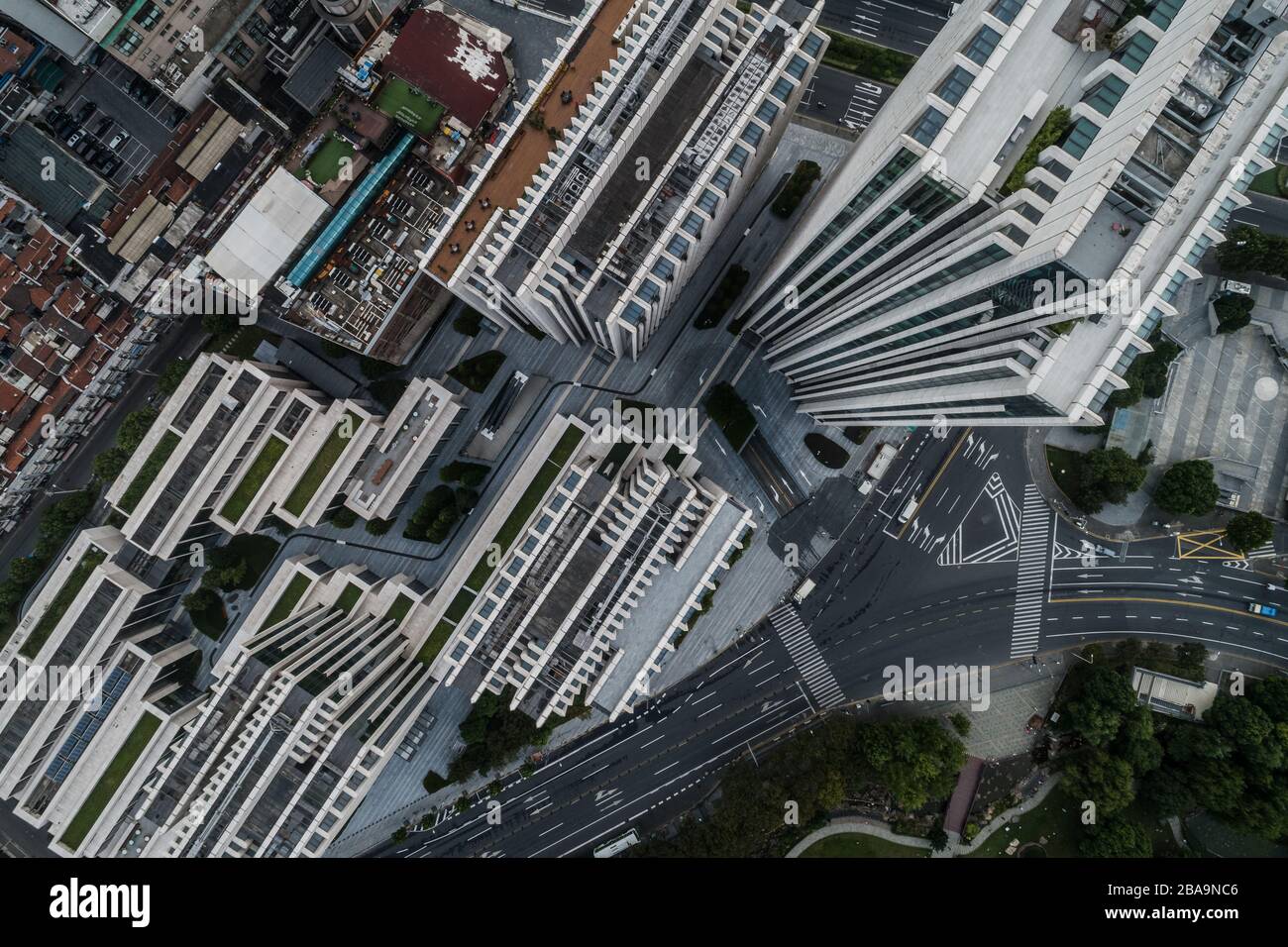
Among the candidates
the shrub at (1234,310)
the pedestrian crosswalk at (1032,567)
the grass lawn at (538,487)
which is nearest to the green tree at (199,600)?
the grass lawn at (538,487)

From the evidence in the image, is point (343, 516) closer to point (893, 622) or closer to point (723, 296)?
point (723, 296)

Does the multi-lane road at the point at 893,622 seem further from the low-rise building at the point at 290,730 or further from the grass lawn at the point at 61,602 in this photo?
the grass lawn at the point at 61,602

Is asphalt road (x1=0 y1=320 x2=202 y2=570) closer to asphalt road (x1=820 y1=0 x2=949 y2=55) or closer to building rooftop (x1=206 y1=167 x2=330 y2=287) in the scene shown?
building rooftop (x1=206 y1=167 x2=330 y2=287)

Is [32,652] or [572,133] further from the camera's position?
[32,652]

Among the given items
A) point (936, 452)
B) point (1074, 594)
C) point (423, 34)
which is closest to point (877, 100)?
point (936, 452)

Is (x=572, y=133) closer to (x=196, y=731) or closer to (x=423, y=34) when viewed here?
(x=423, y=34)

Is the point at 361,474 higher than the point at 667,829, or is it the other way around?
the point at 361,474
